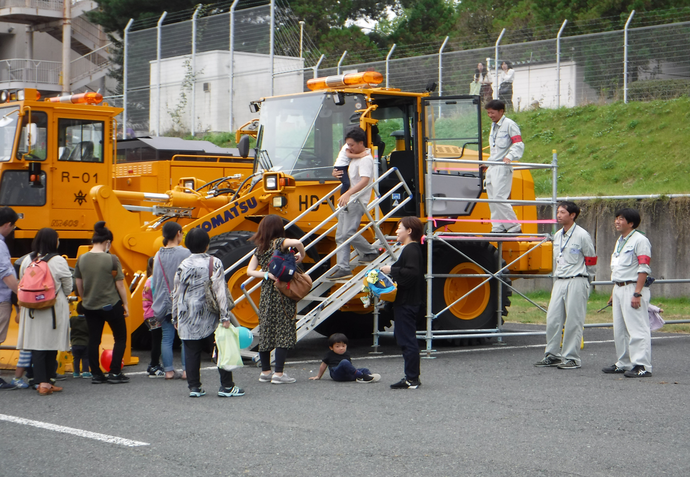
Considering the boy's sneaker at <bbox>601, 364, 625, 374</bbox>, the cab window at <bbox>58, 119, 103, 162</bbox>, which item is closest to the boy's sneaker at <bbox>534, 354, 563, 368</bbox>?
the boy's sneaker at <bbox>601, 364, 625, 374</bbox>

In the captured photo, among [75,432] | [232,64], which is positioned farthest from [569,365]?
[232,64]

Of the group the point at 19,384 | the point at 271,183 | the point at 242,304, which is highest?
the point at 271,183

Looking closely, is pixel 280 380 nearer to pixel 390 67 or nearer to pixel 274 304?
pixel 274 304

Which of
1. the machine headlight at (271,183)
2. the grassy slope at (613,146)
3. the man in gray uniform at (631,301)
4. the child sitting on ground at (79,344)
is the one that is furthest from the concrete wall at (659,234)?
the child sitting on ground at (79,344)

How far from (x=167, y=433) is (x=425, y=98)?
6246 millimetres

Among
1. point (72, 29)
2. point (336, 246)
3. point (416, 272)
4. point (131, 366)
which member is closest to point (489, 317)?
point (336, 246)

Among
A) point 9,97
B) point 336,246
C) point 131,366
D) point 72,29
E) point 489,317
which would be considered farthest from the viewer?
point 72,29

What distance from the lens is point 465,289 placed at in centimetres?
1168

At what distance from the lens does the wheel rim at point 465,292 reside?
11.6 metres

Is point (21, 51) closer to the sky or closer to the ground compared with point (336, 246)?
closer to the sky

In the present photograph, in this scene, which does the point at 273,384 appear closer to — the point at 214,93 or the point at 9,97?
the point at 9,97

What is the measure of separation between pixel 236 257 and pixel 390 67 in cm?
1533

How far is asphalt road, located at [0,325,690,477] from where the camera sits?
5449mm

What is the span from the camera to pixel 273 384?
27.6 ft
